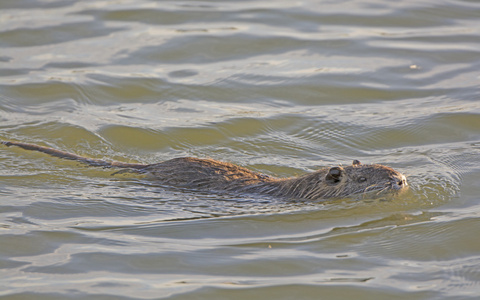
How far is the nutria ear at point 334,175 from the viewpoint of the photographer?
243 inches

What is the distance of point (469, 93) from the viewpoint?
9.09 m

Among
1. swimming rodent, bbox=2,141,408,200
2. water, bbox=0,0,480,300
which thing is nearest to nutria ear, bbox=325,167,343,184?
swimming rodent, bbox=2,141,408,200

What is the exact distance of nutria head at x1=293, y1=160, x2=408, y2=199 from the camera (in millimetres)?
6007

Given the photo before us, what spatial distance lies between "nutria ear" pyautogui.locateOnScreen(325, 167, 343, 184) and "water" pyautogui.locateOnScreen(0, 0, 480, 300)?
0.18 metres

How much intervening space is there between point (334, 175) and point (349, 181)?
137mm

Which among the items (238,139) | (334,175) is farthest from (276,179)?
(238,139)

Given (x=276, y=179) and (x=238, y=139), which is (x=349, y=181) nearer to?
(x=276, y=179)

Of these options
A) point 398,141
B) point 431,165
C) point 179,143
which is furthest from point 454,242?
point 179,143

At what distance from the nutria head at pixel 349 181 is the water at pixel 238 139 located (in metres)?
0.11

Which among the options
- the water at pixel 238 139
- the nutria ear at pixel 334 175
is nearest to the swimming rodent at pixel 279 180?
the nutria ear at pixel 334 175

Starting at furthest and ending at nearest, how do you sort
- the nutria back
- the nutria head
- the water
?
the nutria back < the nutria head < the water

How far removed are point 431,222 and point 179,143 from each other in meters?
3.09

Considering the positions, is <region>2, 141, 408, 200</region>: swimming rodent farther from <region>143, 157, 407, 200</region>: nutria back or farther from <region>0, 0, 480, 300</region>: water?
<region>0, 0, 480, 300</region>: water

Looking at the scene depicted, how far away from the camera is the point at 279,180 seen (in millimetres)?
6559
